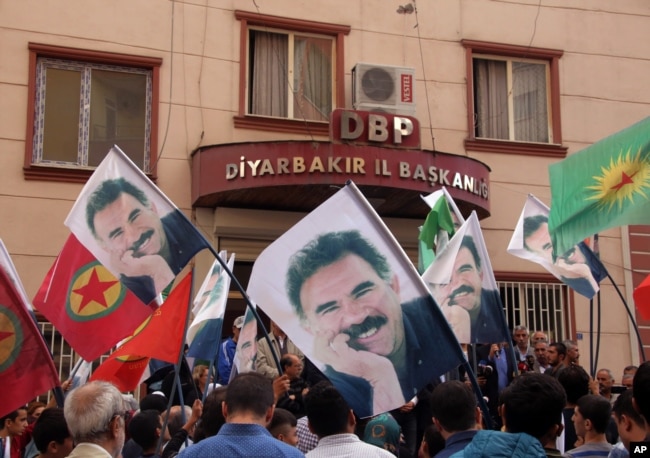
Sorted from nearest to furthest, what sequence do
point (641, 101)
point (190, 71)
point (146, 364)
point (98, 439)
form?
point (98, 439) < point (146, 364) < point (190, 71) < point (641, 101)

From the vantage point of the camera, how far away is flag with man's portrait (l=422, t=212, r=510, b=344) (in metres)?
7.93

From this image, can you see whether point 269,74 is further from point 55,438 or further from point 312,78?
point 55,438

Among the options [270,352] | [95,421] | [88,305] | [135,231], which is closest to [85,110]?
[270,352]

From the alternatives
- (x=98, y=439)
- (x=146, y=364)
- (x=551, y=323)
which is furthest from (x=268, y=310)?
(x=551, y=323)

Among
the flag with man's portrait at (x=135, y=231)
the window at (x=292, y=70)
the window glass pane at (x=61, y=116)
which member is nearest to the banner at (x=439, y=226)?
the flag with man's portrait at (x=135, y=231)

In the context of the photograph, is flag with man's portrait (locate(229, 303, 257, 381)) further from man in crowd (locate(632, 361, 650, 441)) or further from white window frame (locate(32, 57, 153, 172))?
white window frame (locate(32, 57, 153, 172))

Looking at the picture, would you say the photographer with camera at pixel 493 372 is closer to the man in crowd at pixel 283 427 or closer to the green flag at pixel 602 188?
the green flag at pixel 602 188

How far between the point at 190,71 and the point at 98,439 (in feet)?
34.3

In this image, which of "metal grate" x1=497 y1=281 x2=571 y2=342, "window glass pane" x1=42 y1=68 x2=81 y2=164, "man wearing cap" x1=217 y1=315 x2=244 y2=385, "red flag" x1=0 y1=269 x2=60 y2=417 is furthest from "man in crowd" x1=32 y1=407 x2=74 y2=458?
"metal grate" x1=497 y1=281 x2=571 y2=342

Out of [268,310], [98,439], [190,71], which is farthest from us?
[190,71]

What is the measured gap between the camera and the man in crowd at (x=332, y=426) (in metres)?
4.49

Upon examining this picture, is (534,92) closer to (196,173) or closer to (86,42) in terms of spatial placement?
(196,173)

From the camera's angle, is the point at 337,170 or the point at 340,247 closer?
the point at 340,247

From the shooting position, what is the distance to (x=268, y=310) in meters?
5.57
